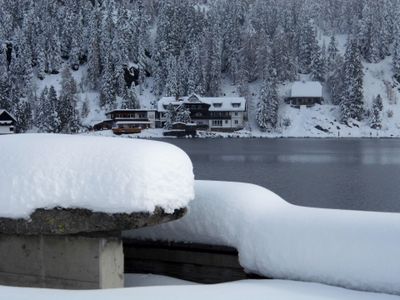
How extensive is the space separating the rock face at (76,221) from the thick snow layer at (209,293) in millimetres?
1035

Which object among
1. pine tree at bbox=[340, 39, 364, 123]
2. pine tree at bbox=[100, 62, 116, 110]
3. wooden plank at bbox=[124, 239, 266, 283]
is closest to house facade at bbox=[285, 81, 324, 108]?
pine tree at bbox=[340, 39, 364, 123]

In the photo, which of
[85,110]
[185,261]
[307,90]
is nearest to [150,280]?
[185,261]

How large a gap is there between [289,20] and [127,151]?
157356 mm

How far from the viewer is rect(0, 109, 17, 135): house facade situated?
319ft

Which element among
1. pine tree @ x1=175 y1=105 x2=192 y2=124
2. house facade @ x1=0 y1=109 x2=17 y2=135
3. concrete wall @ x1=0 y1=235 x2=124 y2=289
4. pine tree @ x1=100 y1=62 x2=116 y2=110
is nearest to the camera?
concrete wall @ x1=0 y1=235 x2=124 y2=289

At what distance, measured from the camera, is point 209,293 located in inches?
224

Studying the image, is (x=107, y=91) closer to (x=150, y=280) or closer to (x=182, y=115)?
(x=182, y=115)

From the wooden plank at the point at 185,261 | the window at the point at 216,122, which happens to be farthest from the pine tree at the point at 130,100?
the wooden plank at the point at 185,261

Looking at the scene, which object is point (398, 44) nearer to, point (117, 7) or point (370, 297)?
point (117, 7)

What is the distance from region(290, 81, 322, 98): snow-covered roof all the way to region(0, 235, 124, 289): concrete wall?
389ft

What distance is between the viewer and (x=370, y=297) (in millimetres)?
6242

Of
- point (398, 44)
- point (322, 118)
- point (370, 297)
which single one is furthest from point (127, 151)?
point (398, 44)

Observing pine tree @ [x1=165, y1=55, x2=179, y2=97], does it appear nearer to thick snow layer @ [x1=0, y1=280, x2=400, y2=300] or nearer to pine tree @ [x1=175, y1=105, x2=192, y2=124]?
pine tree @ [x1=175, y1=105, x2=192, y2=124]

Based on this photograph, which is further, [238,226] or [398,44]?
[398,44]
